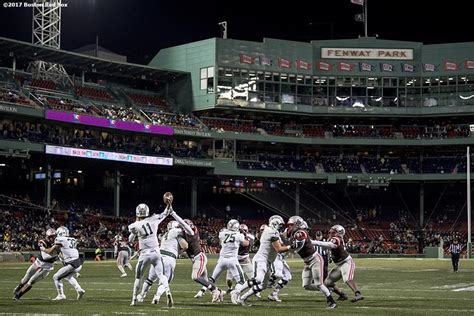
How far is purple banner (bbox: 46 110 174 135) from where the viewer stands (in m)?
64.3

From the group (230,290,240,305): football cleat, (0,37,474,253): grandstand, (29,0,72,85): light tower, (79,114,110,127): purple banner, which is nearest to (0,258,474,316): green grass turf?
(230,290,240,305): football cleat

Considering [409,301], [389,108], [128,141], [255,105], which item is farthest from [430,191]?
[409,301]

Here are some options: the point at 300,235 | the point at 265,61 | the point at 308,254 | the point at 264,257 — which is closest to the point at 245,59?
the point at 265,61

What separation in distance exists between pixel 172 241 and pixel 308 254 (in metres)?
3.55

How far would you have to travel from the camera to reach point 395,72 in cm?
8331

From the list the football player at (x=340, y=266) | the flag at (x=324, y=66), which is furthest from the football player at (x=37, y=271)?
the flag at (x=324, y=66)

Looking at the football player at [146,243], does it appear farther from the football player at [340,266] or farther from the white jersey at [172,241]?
the football player at [340,266]

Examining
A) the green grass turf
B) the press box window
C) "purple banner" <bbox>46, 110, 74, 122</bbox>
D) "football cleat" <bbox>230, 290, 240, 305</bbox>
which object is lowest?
the green grass turf

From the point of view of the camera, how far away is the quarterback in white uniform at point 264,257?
64.2 ft

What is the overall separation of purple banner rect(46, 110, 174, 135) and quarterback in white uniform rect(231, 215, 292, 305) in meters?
46.7

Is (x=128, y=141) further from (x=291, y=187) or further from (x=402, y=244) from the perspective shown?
(x=402, y=244)

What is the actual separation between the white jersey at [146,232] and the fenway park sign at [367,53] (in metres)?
66.3

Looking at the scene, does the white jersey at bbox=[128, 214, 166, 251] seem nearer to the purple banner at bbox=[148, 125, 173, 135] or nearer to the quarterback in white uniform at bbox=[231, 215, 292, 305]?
the quarterback in white uniform at bbox=[231, 215, 292, 305]

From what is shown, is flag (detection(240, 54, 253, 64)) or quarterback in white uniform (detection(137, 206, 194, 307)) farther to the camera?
flag (detection(240, 54, 253, 64))
